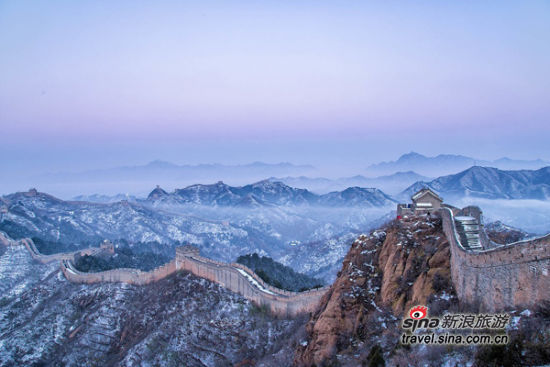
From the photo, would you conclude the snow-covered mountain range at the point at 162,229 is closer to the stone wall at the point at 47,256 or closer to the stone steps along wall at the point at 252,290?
the stone wall at the point at 47,256

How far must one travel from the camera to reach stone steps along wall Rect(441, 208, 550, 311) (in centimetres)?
1736

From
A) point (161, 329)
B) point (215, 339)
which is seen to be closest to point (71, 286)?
point (161, 329)

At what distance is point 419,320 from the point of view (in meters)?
22.0

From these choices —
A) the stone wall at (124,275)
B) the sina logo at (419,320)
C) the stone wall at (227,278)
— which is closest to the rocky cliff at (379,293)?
the sina logo at (419,320)

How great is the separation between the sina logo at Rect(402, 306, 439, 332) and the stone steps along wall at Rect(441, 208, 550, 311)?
194 cm

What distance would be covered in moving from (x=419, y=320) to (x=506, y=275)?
4.56 metres

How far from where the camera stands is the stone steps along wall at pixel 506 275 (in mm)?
17359

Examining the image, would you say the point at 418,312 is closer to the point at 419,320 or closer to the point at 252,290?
the point at 419,320

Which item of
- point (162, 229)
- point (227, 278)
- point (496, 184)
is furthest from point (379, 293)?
point (496, 184)

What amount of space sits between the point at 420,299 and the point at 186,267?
47841 mm

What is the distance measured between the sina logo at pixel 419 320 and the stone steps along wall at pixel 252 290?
20607mm

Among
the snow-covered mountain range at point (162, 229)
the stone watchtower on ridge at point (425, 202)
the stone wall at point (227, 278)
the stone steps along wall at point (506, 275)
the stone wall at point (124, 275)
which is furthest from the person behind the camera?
the snow-covered mountain range at point (162, 229)

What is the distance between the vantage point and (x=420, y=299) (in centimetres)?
2458

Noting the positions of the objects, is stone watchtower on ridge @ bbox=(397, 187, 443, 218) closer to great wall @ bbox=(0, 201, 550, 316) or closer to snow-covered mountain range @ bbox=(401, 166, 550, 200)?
great wall @ bbox=(0, 201, 550, 316)
